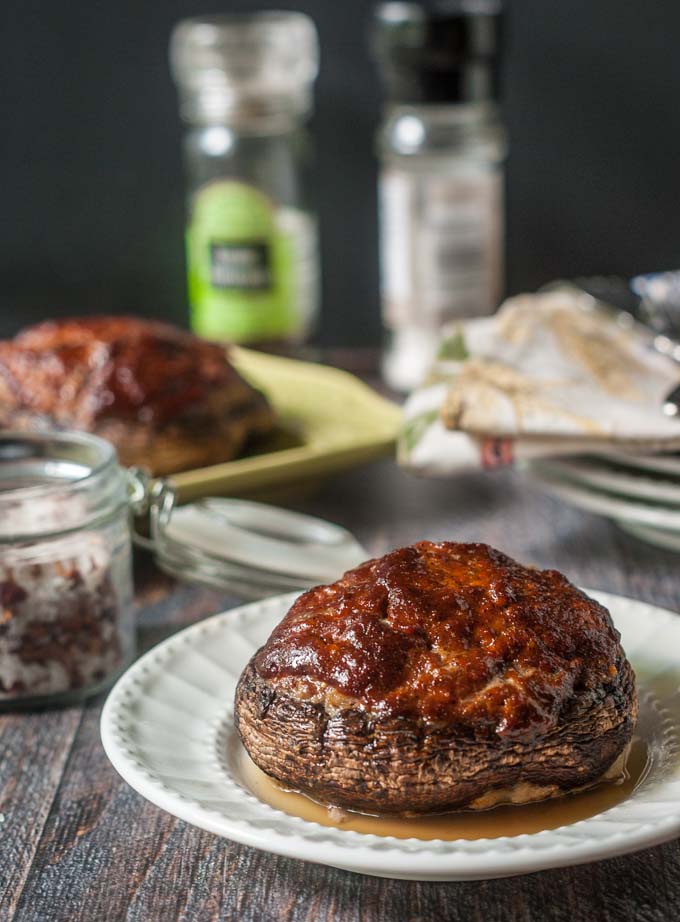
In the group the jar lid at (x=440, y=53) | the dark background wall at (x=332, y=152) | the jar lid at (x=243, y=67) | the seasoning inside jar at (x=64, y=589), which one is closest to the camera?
the seasoning inside jar at (x=64, y=589)

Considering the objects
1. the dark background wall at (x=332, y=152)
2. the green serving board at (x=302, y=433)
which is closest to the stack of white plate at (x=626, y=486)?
the green serving board at (x=302, y=433)

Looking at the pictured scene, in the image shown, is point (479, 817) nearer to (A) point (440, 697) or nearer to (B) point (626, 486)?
(A) point (440, 697)

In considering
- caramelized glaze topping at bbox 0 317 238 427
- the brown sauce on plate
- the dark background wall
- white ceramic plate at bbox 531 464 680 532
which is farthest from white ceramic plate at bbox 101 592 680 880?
the dark background wall

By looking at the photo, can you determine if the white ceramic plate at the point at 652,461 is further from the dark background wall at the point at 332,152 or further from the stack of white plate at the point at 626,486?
the dark background wall at the point at 332,152

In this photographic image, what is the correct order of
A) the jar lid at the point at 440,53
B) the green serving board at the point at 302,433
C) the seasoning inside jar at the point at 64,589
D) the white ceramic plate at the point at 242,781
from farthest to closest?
the jar lid at the point at 440,53
the green serving board at the point at 302,433
the seasoning inside jar at the point at 64,589
the white ceramic plate at the point at 242,781

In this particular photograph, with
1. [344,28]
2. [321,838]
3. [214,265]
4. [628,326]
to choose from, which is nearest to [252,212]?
[214,265]

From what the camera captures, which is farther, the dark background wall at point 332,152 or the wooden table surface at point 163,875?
the dark background wall at point 332,152
